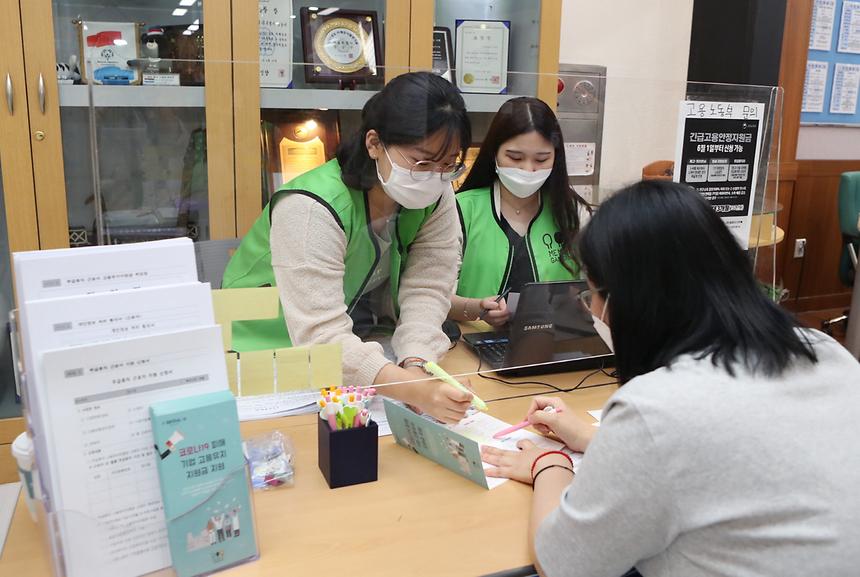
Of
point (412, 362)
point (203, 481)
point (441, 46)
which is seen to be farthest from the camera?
point (441, 46)

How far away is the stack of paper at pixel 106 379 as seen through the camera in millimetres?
861

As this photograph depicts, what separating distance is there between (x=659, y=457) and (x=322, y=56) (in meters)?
1.66

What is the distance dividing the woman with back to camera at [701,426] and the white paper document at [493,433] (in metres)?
0.33

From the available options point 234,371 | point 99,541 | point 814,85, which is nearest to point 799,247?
point 814,85

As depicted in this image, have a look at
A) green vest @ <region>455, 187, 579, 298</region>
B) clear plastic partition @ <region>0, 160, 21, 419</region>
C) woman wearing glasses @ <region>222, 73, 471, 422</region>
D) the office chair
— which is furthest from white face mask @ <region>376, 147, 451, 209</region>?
the office chair

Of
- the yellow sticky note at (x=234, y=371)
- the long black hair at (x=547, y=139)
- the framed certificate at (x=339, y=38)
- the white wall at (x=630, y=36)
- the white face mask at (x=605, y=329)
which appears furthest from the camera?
the white wall at (x=630, y=36)

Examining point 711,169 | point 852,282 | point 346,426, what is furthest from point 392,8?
point 852,282

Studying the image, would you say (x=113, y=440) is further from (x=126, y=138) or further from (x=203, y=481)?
(x=126, y=138)

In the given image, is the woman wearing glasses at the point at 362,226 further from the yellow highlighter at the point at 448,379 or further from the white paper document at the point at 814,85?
the white paper document at the point at 814,85

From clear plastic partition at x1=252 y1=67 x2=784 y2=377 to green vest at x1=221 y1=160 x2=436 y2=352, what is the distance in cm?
9

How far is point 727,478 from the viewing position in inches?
32.3

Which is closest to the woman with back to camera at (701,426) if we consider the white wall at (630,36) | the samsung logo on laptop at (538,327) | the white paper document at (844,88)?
the samsung logo on laptop at (538,327)

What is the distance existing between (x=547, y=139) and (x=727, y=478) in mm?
993

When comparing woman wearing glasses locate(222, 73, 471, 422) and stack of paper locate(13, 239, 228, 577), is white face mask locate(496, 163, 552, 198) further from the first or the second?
stack of paper locate(13, 239, 228, 577)
